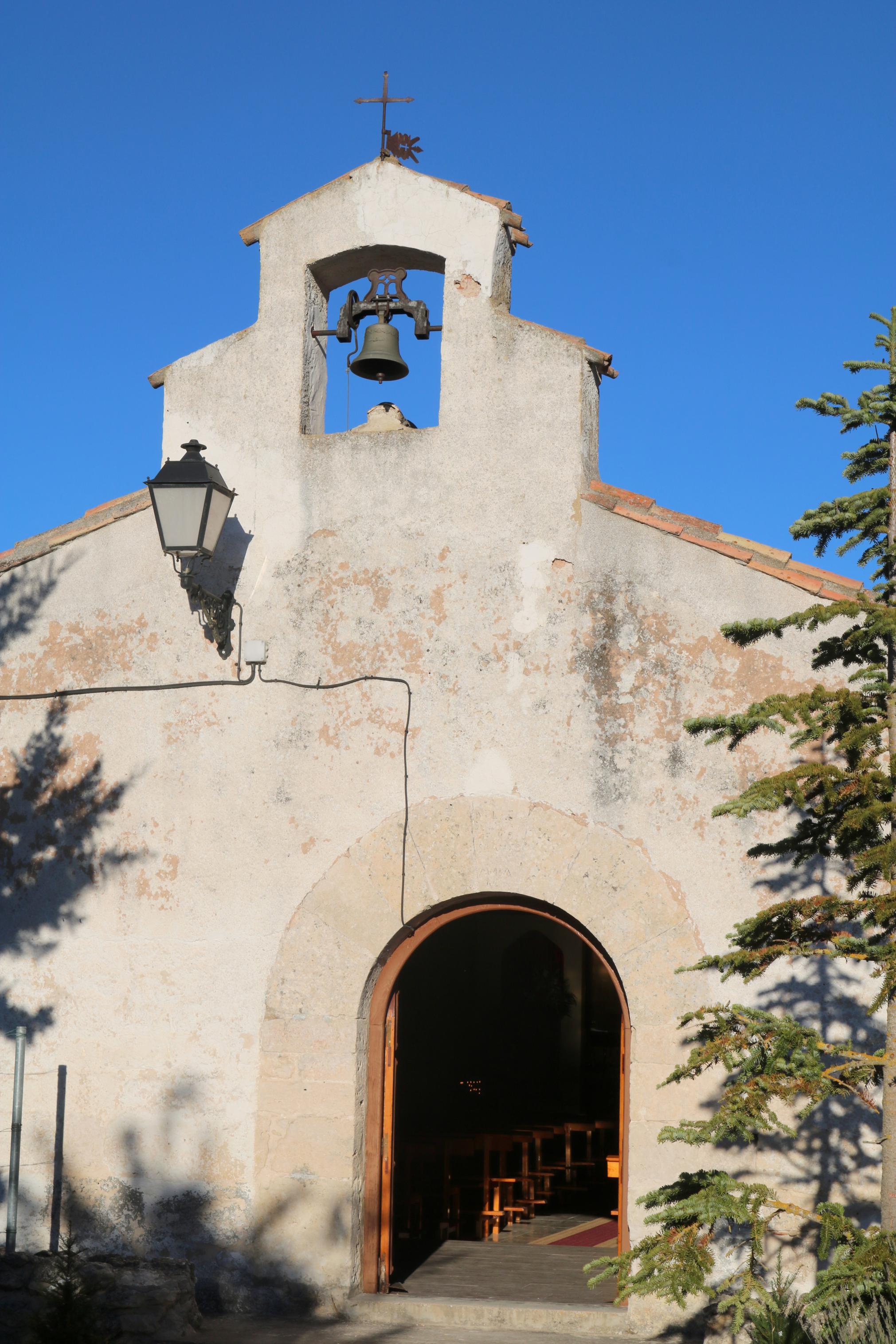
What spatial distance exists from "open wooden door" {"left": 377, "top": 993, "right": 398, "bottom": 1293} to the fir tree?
1.91m

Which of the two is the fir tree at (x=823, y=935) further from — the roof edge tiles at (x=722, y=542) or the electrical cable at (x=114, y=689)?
the electrical cable at (x=114, y=689)

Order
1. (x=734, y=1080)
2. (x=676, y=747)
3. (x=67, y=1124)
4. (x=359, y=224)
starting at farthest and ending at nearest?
(x=359, y=224) < (x=67, y=1124) < (x=676, y=747) < (x=734, y=1080)

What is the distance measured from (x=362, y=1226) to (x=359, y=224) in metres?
5.22

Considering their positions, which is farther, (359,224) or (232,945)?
(359,224)

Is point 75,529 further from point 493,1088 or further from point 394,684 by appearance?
point 493,1088

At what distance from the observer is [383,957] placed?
662 cm

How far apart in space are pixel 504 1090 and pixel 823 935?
8.46 meters

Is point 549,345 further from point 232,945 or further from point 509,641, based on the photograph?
point 232,945

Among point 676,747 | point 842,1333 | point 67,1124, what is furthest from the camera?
point 67,1124

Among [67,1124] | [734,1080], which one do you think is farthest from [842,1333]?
[67,1124]

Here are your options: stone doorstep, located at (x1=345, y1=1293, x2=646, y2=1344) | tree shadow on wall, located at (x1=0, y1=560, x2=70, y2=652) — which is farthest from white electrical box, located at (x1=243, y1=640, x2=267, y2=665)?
stone doorstep, located at (x1=345, y1=1293, x2=646, y2=1344)

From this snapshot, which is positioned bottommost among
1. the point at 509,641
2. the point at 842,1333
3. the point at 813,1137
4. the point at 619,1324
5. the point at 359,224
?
the point at 619,1324

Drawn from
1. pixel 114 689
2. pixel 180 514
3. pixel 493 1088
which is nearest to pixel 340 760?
pixel 114 689

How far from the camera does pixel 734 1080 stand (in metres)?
5.73
